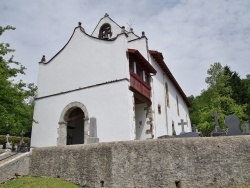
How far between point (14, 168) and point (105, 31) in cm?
1344

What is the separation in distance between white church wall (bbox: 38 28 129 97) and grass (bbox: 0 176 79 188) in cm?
733

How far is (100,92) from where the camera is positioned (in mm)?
14875

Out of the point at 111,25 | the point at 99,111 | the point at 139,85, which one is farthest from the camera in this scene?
the point at 111,25

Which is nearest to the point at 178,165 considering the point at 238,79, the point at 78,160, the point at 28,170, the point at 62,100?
the point at 78,160

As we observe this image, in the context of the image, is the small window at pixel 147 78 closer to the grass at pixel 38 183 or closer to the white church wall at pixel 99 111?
the white church wall at pixel 99 111

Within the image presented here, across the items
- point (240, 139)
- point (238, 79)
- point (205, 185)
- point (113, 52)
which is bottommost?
point (205, 185)

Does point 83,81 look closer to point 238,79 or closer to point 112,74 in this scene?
point 112,74

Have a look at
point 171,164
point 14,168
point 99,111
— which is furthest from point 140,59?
point 171,164

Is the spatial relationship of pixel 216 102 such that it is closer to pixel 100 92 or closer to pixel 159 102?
pixel 159 102

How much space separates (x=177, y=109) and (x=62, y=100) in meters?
12.9

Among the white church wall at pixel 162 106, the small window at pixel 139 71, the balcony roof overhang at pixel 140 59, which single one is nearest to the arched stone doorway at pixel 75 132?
the small window at pixel 139 71

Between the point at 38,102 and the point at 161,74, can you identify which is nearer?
the point at 38,102

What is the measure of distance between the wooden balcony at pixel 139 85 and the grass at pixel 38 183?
7.43 meters

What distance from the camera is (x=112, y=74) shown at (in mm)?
14836
